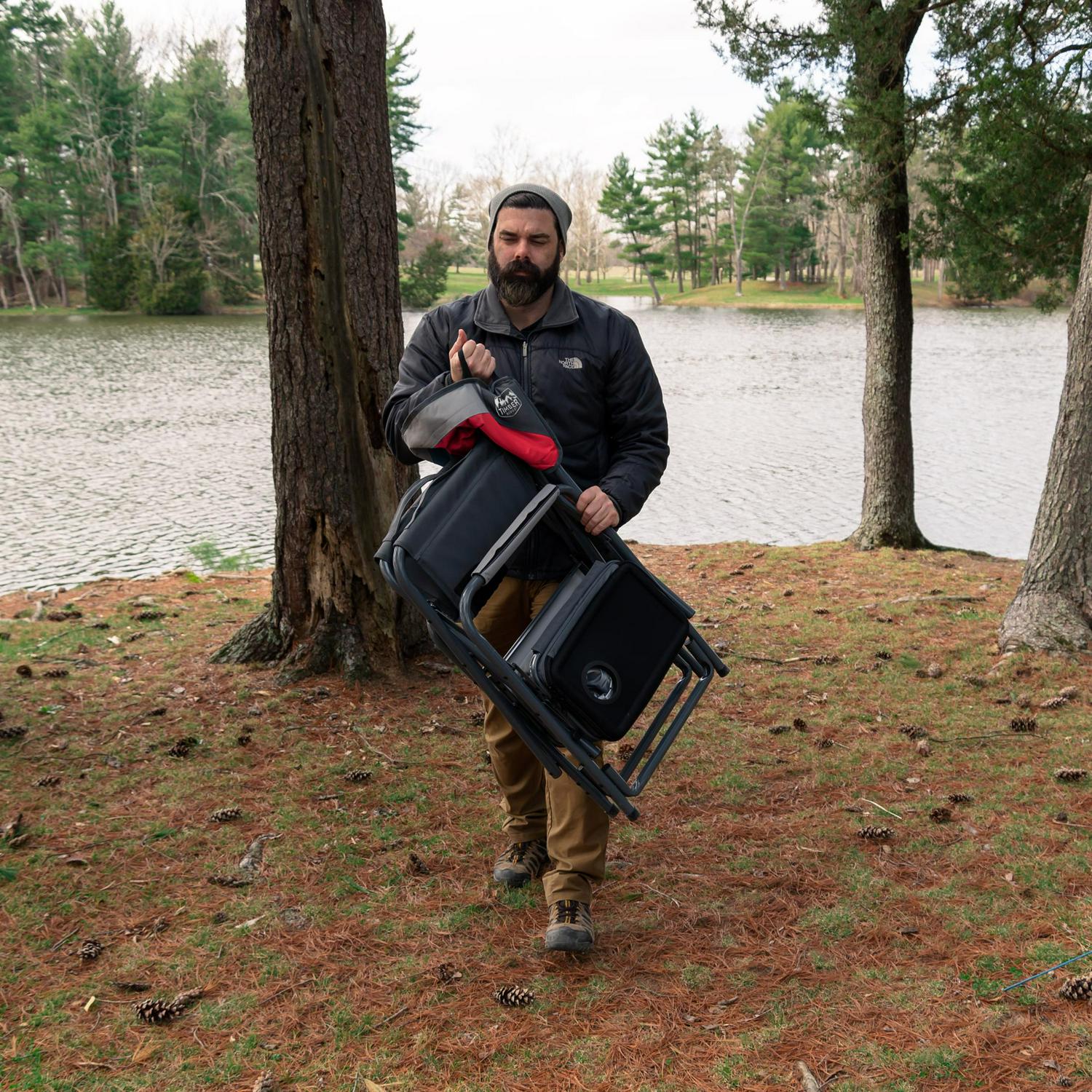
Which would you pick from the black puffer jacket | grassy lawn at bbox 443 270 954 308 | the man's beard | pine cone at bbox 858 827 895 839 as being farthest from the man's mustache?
grassy lawn at bbox 443 270 954 308

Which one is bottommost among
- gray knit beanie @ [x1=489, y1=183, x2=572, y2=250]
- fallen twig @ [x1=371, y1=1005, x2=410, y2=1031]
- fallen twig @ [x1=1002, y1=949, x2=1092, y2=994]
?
fallen twig @ [x1=371, y1=1005, x2=410, y2=1031]

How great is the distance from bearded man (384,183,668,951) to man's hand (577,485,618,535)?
80 millimetres

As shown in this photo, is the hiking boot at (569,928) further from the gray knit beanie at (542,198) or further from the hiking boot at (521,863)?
the gray knit beanie at (542,198)

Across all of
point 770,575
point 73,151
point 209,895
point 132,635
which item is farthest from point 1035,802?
point 73,151

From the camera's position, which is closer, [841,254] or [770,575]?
[770,575]

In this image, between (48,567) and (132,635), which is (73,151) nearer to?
(48,567)

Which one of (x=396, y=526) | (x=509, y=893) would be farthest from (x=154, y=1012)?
(x=396, y=526)

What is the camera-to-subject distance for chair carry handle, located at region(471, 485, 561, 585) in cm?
256

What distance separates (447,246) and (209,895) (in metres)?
61.1

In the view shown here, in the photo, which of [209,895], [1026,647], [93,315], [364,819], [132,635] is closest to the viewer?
[209,895]

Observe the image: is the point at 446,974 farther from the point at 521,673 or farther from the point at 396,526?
the point at 396,526

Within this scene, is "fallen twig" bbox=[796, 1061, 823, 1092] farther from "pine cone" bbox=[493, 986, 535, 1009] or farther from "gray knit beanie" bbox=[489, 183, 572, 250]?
"gray knit beanie" bbox=[489, 183, 572, 250]

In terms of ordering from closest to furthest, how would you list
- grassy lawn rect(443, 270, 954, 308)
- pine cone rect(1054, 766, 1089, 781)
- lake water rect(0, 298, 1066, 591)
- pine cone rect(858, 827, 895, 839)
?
pine cone rect(858, 827, 895, 839), pine cone rect(1054, 766, 1089, 781), lake water rect(0, 298, 1066, 591), grassy lawn rect(443, 270, 954, 308)

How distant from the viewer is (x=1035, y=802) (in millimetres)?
3832
